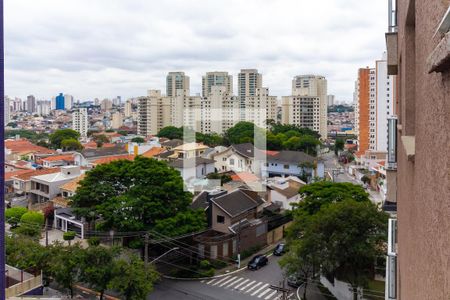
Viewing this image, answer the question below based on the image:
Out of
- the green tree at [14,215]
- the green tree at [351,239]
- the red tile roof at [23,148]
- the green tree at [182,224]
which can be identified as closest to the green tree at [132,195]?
the green tree at [182,224]

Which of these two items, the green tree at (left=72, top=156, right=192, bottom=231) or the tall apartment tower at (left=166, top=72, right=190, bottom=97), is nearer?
the green tree at (left=72, top=156, right=192, bottom=231)

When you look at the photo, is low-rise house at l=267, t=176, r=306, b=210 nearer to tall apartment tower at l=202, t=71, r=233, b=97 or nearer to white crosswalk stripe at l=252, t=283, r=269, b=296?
white crosswalk stripe at l=252, t=283, r=269, b=296

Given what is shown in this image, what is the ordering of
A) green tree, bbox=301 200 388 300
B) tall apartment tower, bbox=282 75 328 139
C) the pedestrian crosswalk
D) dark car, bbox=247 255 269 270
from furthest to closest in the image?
tall apartment tower, bbox=282 75 328 139 < dark car, bbox=247 255 269 270 < the pedestrian crosswalk < green tree, bbox=301 200 388 300

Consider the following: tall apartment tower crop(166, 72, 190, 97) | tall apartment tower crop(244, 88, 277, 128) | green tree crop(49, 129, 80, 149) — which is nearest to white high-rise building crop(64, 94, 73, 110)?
tall apartment tower crop(166, 72, 190, 97)

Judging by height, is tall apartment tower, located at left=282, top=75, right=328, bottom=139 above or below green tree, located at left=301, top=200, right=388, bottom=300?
above

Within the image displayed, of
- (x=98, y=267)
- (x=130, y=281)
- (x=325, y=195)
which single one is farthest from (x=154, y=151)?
A: (x=130, y=281)

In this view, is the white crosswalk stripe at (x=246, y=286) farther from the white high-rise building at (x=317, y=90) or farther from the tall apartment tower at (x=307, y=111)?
the white high-rise building at (x=317, y=90)

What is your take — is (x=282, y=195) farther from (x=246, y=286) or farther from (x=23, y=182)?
(x=23, y=182)
